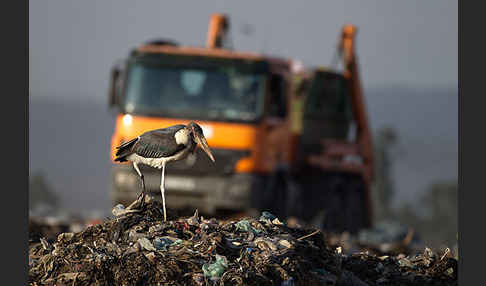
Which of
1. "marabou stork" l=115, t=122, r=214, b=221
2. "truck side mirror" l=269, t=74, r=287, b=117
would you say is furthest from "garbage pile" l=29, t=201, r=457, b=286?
"truck side mirror" l=269, t=74, r=287, b=117

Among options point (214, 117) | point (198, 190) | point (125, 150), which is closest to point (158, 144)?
point (125, 150)

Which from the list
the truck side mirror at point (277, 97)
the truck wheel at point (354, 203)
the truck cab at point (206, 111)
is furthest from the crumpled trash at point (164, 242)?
the truck wheel at point (354, 203)

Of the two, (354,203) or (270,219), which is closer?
(270,219)

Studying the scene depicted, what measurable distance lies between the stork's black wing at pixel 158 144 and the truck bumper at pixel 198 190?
755 centimetres

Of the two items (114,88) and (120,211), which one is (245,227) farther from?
(114,88)

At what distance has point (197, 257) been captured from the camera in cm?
562

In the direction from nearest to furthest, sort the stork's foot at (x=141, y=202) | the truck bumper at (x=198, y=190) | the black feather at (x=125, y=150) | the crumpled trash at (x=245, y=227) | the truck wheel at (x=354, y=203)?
the black feather at (x=125, y=150)
the crumpled trash at (x=245, y=227)
the stork's foot at (x=141, y=202)
the truck bumper at (x=198, y=190)
the truck wheel at (x=354, y=203)

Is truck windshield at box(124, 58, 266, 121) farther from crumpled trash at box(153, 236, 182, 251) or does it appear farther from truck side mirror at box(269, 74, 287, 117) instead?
crumpled trash at box(153, 236, 182, 251)

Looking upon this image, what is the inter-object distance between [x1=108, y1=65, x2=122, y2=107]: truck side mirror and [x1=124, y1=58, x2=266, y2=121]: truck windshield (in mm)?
257

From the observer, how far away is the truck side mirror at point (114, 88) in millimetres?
14242

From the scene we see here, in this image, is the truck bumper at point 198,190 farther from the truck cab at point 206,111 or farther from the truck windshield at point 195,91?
the truck windshield at point 195,91

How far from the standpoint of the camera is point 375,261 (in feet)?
22.6

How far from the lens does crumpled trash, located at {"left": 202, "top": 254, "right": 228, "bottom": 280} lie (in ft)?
17.7

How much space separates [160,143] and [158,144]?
2cm
